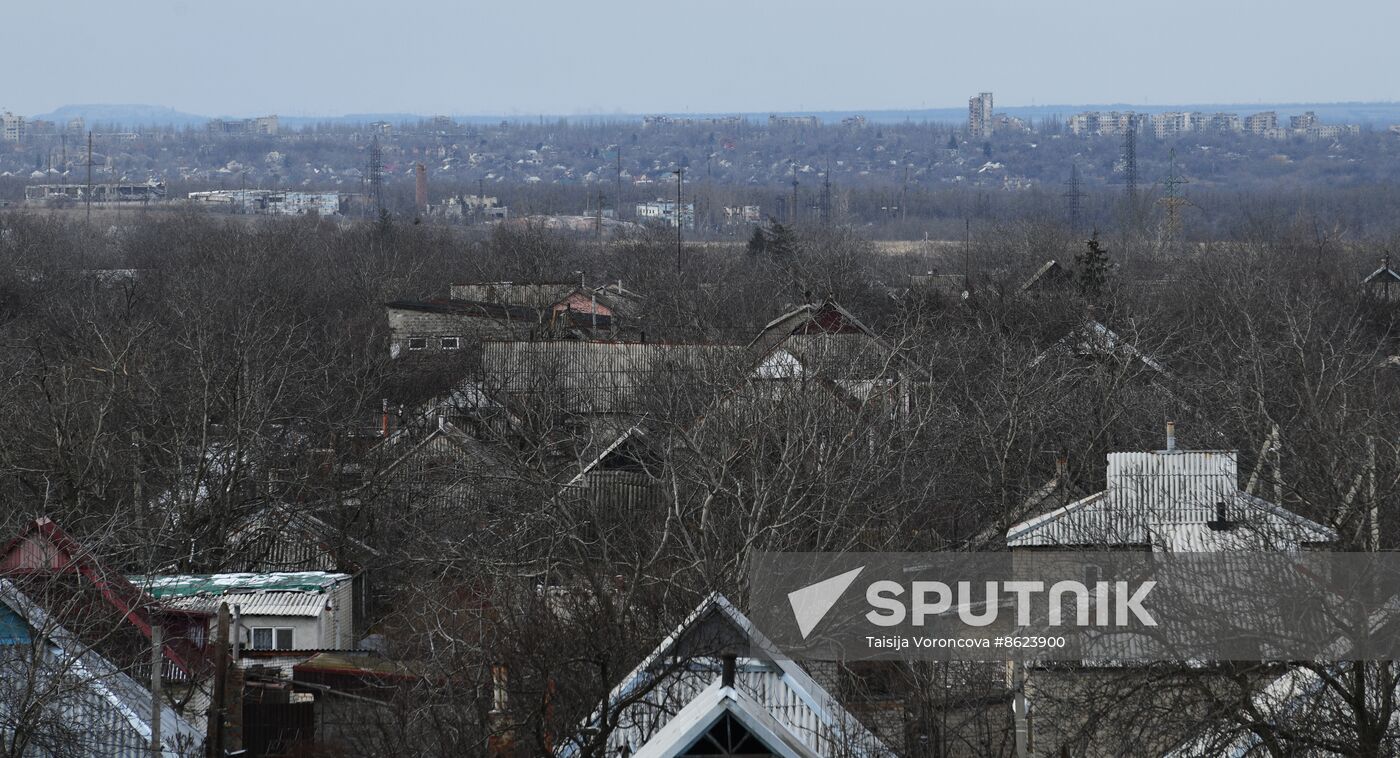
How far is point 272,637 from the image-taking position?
1314 cm

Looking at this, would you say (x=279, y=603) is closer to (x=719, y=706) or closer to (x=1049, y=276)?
(x=719, y=706)

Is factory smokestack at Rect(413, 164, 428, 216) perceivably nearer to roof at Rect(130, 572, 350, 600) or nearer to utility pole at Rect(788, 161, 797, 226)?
utility pole at Rect(788, 161, 797, 226)

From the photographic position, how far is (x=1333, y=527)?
8.80 meters

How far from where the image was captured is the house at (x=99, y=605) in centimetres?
954

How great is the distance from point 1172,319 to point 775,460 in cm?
1576

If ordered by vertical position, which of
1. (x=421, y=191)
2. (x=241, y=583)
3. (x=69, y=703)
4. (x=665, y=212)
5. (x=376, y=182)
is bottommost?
(x=241, y=583)

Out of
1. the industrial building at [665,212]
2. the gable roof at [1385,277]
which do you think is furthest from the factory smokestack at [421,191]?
the gable roof at [1385,277]

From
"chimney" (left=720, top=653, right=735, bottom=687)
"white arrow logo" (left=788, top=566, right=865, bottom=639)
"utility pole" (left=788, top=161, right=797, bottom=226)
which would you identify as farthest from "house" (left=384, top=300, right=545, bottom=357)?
"utility pole" (left=788, top=161, right=797, bottom=226)

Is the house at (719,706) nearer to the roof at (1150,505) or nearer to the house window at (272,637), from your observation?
the roof at (1150,505)

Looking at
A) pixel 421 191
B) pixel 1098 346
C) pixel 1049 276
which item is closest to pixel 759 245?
pixel 1049 276

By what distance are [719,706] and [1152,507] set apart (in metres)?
6.76

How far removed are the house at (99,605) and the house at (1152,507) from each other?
587 cm

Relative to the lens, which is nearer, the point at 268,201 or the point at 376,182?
the point at 376,182

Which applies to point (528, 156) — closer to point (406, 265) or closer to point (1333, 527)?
point (406, 265)
